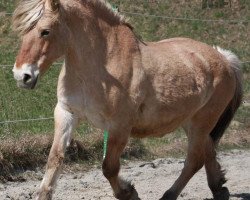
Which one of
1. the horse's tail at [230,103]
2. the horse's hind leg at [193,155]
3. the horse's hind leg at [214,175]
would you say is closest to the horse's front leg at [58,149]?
the horse's hind leg at [193,155]

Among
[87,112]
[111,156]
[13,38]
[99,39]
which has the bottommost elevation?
[13,38]

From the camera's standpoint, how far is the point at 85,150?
27.6 ft

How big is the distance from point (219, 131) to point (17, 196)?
228 cm

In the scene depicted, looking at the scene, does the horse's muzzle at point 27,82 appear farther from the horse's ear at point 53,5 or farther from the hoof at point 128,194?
the hoof at point 128,194

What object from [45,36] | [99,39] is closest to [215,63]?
[99,39]

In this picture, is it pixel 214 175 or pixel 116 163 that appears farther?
pixel 214 175

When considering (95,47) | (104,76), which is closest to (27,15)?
(95,47)

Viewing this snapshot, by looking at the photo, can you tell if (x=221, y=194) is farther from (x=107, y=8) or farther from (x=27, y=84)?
(x=27, y=84)

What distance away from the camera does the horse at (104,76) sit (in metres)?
5.36

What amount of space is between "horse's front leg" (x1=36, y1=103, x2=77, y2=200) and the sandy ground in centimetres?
110

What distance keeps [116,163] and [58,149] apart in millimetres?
517

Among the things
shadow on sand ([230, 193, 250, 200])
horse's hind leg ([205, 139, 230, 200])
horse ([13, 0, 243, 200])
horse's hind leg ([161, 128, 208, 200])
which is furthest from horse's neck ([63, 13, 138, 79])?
shadow on sand ([230, 193, 250, 200])

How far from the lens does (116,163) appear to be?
231 inches

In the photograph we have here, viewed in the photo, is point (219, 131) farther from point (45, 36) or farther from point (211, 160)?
point (45, 36)
